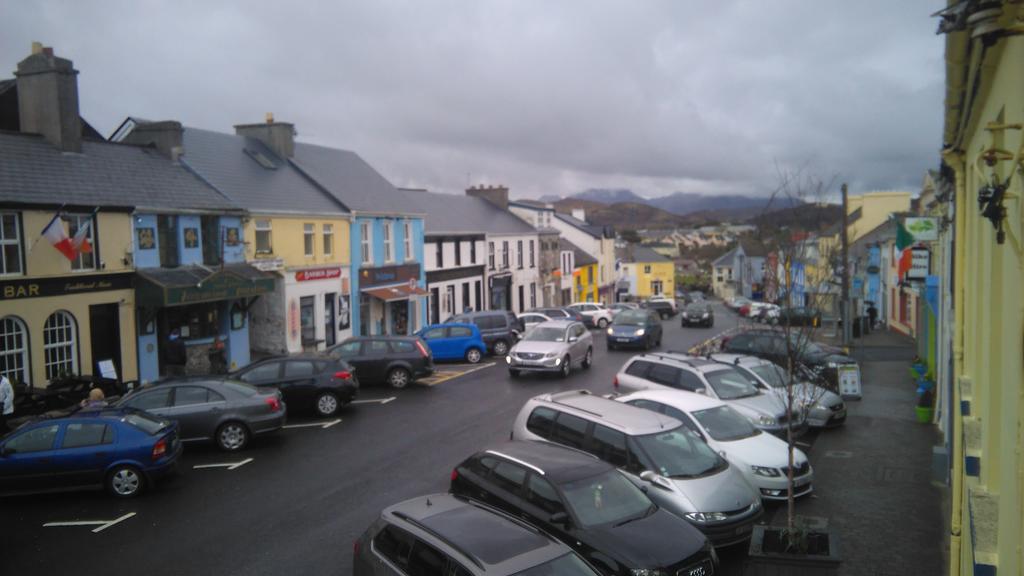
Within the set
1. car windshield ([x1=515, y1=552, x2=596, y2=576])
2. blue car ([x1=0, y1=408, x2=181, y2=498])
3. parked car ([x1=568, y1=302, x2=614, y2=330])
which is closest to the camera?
car windshield ([x1=515, y1=552, x2=596, y2=576])

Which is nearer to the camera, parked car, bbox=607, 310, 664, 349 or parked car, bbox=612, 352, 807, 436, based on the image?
parked car, bbox=612, 352, 807, 436

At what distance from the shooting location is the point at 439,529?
A: 6.92m

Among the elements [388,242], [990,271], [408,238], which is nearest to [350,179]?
[388,242]

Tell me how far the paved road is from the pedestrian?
4098 mm

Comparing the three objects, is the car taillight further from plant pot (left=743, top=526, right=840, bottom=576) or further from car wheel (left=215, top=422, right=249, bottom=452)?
plant pot (left=743, top=526, right=840, bottom=576)

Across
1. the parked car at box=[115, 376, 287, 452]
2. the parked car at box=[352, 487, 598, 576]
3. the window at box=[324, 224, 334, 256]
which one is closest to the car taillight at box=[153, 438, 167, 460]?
the parked car at box=[115, 376, 287, 452]

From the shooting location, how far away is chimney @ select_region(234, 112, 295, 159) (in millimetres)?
32625

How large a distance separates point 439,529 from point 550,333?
58.0ft

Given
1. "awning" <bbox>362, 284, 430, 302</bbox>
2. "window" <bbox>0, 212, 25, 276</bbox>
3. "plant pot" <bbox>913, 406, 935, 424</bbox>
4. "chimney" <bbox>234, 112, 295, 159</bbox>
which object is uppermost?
"chimney" <bbox>234, 112, 295, 159</bbox>

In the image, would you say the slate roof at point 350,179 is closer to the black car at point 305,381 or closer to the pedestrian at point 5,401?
the black car at point 305,381

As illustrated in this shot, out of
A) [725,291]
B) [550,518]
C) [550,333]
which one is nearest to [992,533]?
[550,518]

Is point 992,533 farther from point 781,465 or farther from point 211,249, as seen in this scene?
point 211,249

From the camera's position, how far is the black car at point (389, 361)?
71.1 feet

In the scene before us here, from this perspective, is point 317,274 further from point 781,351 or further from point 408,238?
point 781,351
